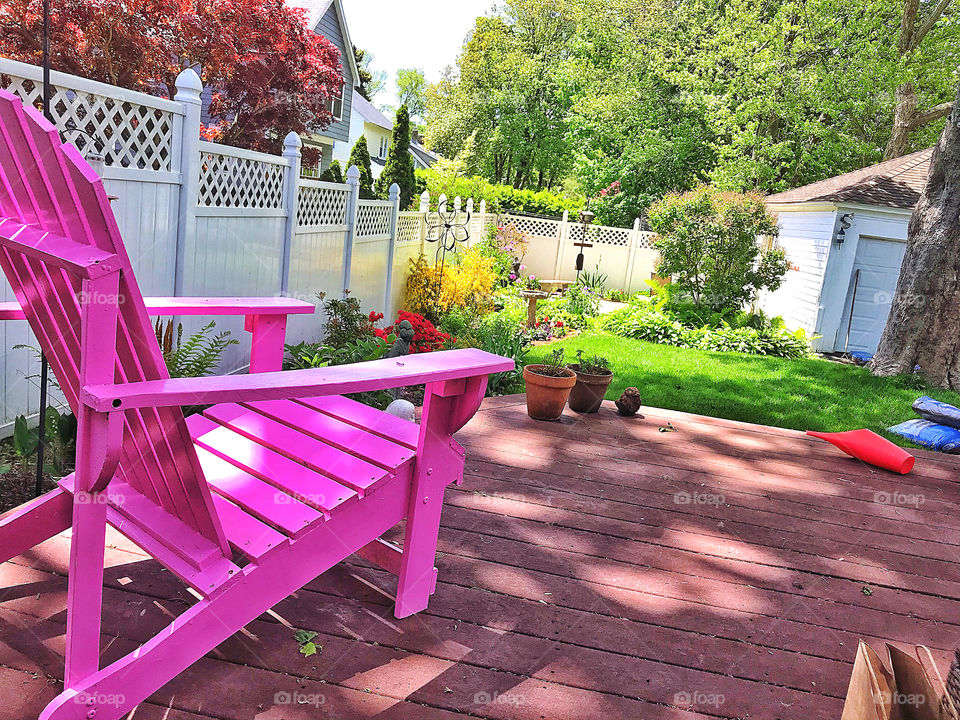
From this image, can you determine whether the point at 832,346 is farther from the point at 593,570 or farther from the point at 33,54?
the point at 33,54

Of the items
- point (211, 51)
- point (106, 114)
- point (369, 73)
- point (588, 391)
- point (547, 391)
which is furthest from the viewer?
point (369, 73)

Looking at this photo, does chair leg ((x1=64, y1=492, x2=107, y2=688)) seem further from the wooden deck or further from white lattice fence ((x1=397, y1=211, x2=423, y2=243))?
white lattice fence ((x1=397, y1=211, x2=423, y2=243))

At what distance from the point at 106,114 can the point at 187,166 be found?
631mm

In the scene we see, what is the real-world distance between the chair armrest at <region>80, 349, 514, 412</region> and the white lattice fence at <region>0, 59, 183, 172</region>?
203cm

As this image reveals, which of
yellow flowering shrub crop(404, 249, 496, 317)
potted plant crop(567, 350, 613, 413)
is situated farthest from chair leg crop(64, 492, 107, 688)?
yellow flowering shrub crop(404, 249, 496, 317)

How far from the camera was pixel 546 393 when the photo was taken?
4.55 m

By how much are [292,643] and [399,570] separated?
0.38 m

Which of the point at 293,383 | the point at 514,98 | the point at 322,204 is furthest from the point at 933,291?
the point at 514,98

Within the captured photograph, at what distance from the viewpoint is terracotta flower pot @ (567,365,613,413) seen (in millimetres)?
4891

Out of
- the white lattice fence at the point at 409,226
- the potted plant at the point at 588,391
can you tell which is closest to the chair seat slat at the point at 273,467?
the potted plant at the point at 588,391

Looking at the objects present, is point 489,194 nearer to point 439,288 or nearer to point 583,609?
point 439,288

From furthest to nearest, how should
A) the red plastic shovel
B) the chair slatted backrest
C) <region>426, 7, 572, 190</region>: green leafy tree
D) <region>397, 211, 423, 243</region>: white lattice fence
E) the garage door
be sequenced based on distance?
<region>426, 7, 572, 190</region>: green leafy tree, the garage door, <region>397, 211, 423, 243</region>: white lattice fence, the red plastic shovel, the chair slatted backrest

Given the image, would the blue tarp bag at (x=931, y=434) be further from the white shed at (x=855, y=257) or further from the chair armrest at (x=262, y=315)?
the white shed at (x=855, y=257)

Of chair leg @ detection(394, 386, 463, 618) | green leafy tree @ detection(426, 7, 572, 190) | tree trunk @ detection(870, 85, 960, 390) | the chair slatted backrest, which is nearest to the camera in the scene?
the chair slatted backrest
